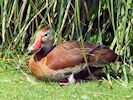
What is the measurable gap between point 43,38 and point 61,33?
0.58m

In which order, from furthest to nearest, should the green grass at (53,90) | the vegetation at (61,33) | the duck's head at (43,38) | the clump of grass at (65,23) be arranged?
the clump of grass at (65,23) < the duck's head at (43,38) < the vegetation at (61,33) < the green grass at (53,90)

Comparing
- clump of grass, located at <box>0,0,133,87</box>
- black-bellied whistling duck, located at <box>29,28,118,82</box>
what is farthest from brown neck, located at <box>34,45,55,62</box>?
clump of grass, located at <box>0,0,133,87</box>

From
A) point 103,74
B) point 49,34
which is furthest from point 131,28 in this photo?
point 49,34

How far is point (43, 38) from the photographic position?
13.6 ft

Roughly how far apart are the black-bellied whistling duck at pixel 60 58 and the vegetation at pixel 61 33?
101mm

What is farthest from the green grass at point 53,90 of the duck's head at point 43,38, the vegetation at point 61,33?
the duck's head at point 43,38

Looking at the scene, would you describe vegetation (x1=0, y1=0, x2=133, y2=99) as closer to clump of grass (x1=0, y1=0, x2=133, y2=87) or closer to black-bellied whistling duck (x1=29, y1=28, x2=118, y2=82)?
clump of grass (x1=0, y1=0, x2=133, y2=87)

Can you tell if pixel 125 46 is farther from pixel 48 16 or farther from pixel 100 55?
pixel 48 16

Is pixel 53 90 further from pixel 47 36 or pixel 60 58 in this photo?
pixel 47 36

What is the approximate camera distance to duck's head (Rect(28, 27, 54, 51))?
409 cm

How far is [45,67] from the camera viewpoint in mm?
4004

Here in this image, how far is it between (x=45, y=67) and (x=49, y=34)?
1.07 ft

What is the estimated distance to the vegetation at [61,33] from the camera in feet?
12.7

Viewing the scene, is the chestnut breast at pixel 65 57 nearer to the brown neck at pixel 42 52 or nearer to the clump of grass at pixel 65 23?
the brown neck at pixel 42 52
